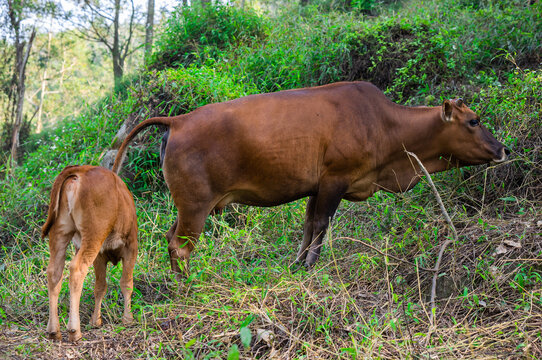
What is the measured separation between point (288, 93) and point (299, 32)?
5092 millimetres

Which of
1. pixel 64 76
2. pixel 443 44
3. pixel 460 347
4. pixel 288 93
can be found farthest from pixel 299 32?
pixel 64 76

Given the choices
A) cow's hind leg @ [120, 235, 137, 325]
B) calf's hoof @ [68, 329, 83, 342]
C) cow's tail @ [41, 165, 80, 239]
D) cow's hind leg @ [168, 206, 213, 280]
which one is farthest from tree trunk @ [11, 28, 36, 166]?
calf's hoof @ [68, 329, 83, 342]

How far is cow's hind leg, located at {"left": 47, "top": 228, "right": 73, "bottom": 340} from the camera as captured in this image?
3.79 meters

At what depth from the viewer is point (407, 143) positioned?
5.25m

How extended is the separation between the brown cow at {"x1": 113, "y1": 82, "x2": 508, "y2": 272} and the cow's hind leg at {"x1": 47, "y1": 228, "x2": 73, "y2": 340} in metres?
0.85

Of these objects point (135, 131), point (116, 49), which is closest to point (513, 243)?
point (135, 131)

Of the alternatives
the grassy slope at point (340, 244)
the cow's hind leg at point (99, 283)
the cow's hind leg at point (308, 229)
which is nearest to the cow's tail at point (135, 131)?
the cow's hind leg at point (99, 283)

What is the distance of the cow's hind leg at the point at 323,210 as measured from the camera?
4.90 metres

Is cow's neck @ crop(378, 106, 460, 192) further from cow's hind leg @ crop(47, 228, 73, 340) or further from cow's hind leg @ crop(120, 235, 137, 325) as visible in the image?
cow's hind leg @ crop(47, 228, 73, 340)

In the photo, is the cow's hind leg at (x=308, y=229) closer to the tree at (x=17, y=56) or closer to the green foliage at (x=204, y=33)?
the green foliage at (x=204, y=33)

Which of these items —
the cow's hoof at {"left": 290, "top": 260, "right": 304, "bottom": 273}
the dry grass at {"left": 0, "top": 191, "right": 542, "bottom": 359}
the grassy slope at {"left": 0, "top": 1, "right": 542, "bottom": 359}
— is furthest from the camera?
the cow's hoof at {"left": 290, "top": 260, "right": 304, "bottom": 273}

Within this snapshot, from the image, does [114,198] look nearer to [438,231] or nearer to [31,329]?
[31,329]

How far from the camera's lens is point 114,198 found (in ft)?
13.2

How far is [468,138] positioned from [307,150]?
64.0 inches
